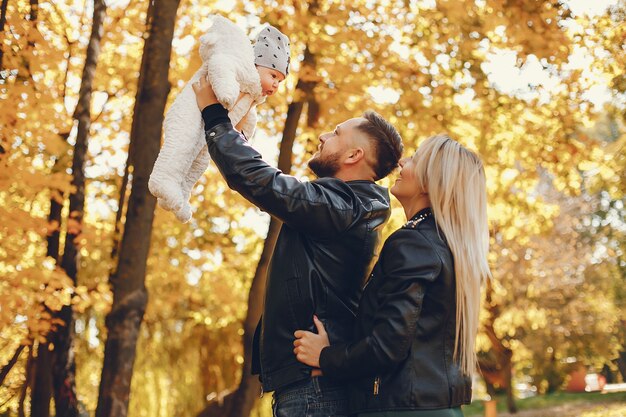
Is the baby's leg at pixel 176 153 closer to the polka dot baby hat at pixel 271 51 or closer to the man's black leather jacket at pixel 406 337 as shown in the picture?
the polka dot baby hat at pixel 271 51

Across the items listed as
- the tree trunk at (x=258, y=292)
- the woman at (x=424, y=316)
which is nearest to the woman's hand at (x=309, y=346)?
the woman at (x=424, y=316)

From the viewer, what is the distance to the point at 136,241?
20.6 ft

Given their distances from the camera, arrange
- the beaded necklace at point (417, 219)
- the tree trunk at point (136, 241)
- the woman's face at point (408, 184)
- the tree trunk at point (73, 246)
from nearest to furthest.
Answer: the beaded necklace at point (417, 219) → the woman's face at point (408, 184) → the tree trunk at point (136, 241) → the tree trunk at point (73, 246)

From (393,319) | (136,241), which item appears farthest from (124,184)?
(393,319)

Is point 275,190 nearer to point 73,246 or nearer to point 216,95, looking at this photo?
point 216,95

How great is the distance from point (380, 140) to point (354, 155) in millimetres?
116

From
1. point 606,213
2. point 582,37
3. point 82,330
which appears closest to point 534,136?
point 582,37

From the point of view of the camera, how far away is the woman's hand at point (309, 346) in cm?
241

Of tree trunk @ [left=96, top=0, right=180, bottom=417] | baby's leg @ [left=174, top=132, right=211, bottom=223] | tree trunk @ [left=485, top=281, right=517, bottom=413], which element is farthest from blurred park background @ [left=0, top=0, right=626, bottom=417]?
tree trunk @ [left=485, top=281, right=517, bottom=413]

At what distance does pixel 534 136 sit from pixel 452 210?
6.84 metres

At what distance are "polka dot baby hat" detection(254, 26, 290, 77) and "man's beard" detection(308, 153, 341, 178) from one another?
14.0 inches

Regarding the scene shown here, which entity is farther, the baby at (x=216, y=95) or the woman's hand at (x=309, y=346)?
the baby at (x=216, y=95)

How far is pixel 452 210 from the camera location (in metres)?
2.57

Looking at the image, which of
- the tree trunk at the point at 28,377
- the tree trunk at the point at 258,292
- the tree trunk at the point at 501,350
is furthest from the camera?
the tree trunk at the point at 501,350
